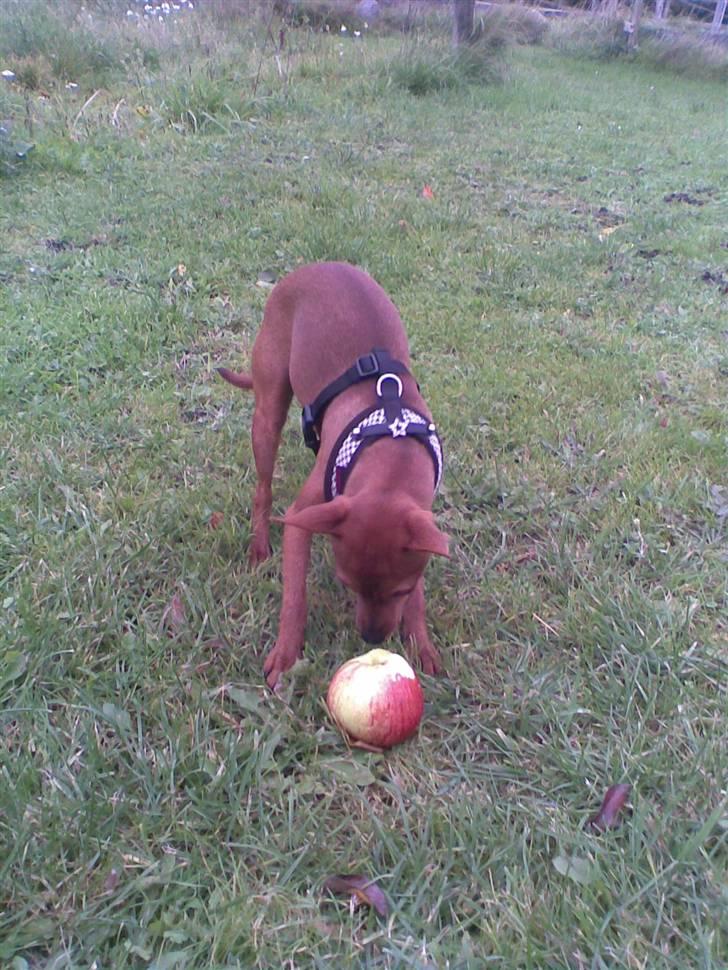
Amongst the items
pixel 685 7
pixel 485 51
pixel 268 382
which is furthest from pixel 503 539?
pixel 685 7

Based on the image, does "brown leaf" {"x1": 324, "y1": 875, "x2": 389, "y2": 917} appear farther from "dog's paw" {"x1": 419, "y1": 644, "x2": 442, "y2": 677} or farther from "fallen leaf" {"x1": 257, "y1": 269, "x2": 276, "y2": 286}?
"fallen leaf" {"x1": 257, "y1": 269, "x2": 276, "y2": 286}

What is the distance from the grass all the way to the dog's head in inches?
11.8

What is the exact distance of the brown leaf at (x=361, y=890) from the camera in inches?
74.3

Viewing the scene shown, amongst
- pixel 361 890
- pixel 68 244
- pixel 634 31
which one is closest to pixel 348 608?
pixel 361 890

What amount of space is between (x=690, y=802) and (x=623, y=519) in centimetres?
137

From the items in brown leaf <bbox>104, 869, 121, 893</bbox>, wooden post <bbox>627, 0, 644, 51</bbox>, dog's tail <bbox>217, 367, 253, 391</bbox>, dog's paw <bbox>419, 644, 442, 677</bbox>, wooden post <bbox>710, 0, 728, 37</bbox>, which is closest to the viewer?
brown leaf <bbox>104, 869, 121, 893</bbox>

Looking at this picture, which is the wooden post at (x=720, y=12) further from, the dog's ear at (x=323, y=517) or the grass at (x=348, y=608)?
the dog's ear at (x=323, y=517)

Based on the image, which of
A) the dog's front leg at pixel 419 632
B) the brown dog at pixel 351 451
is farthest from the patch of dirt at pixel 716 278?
the dog's front leg at pixel 419 632

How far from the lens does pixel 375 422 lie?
2643 millimetres

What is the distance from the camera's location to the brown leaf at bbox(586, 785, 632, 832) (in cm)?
205

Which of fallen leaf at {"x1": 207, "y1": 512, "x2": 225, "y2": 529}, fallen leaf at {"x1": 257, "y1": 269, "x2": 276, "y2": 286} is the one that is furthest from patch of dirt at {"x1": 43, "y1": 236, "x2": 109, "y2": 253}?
fallen leaf at {"x1": 207, "y1": 512, "x2": 225, "y2": 529}

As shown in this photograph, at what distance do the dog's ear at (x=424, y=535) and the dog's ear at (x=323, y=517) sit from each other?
0.20 m

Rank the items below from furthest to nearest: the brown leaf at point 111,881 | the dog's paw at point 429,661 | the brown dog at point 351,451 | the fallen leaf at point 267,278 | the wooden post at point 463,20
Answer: the wooden post at point 463,20
the fallen leaf at point 267,278
the dog's paw at point 429,661
the brown dog at point 351,451
the brown leaf at point 111,881

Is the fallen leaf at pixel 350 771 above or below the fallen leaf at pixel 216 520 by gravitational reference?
above
